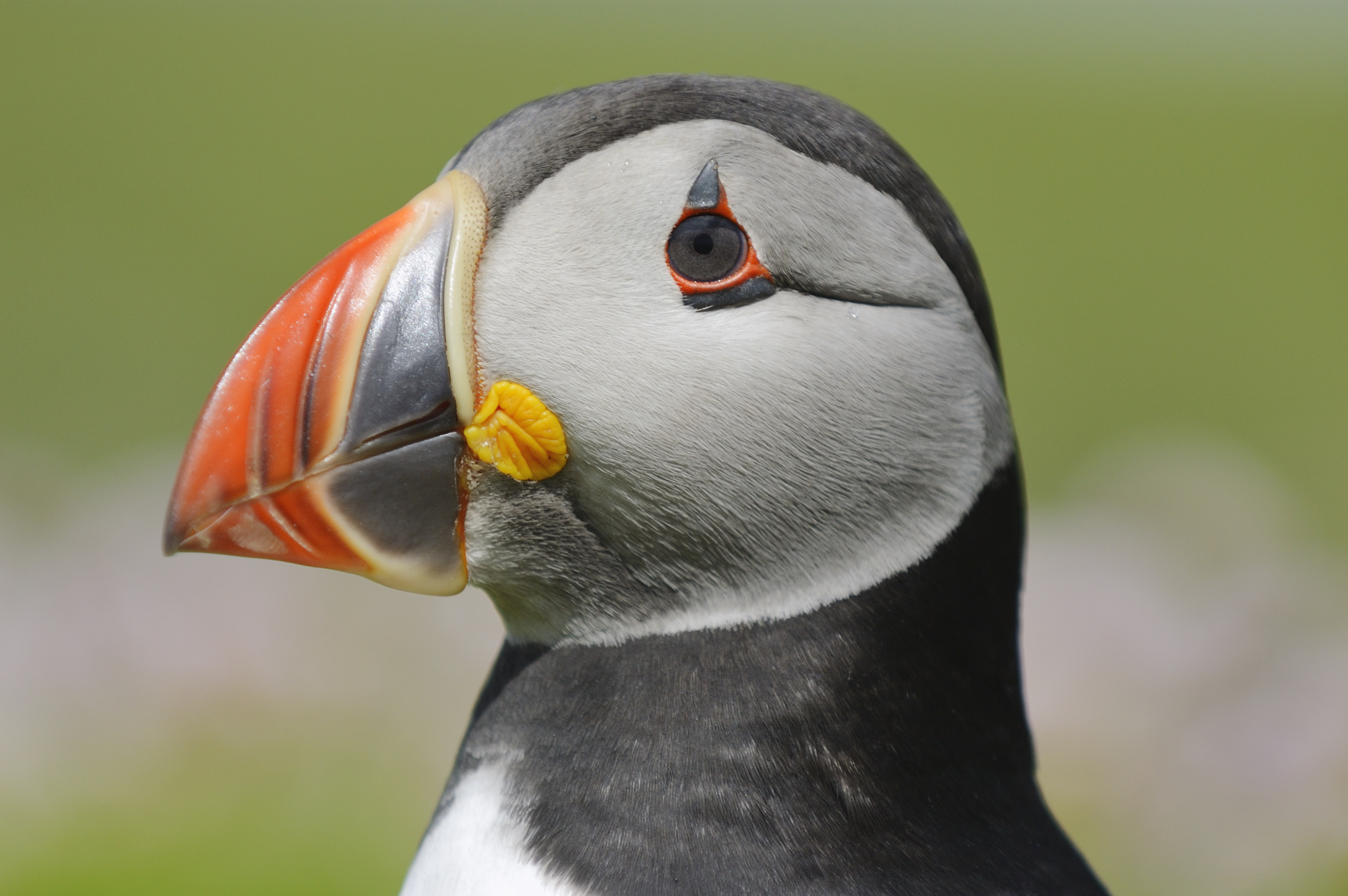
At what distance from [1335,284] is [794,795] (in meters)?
13.3

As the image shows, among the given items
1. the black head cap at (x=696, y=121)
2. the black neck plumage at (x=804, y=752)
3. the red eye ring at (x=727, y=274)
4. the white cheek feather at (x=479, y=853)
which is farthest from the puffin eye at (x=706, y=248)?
A: the white cheek feather at (x=479, y=853)

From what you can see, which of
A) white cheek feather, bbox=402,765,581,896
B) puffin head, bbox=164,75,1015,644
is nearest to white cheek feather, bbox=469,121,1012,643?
puffin head, bbox=164,75,1015,644

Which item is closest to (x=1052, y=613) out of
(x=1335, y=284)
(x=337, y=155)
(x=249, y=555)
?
(x=249, y=555)

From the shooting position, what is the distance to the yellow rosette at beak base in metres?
1.75

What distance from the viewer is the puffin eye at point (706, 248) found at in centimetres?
176

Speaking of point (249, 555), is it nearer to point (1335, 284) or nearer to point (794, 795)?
point (794, 795)

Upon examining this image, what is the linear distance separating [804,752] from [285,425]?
87 cm

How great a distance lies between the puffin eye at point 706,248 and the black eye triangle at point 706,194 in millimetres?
15

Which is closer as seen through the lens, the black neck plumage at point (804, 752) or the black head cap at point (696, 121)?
the black neck plumage at point (804, 752)

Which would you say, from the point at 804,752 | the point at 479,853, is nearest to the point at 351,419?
the point at 479,853

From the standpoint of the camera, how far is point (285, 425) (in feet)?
5.67

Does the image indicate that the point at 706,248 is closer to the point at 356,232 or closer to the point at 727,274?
the point at 727,274

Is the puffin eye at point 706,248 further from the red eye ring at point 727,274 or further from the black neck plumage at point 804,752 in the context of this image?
the black neck plumage at point 804,752

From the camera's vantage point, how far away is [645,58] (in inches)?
776
